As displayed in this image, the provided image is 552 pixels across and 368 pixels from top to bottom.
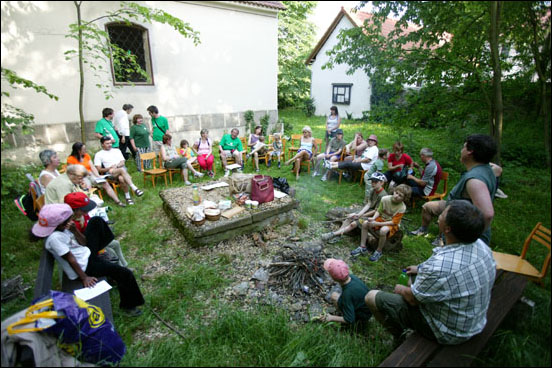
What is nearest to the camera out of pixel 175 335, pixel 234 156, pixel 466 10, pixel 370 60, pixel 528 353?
Result: pixel 528 353

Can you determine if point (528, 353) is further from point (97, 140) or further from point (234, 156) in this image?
point (97, 140)

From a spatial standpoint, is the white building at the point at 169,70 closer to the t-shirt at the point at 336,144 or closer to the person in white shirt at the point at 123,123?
the person in white shirt at the point at 123,123

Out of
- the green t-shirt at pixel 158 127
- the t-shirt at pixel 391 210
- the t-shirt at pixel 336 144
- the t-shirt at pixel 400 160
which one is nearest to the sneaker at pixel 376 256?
the t-shirt at pixel 391 210

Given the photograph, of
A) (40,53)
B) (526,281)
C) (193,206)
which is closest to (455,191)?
(526,281)

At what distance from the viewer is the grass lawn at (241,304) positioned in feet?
6.66

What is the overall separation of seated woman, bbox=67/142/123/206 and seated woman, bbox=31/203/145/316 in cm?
229

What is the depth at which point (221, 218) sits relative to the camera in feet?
14.2

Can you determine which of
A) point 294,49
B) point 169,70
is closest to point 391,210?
point 169,70

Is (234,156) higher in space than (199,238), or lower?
higher

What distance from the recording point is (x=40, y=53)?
468cm

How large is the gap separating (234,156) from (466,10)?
589 centimetres

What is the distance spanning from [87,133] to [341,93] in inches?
609

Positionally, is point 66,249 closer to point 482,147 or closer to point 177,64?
point 482,147

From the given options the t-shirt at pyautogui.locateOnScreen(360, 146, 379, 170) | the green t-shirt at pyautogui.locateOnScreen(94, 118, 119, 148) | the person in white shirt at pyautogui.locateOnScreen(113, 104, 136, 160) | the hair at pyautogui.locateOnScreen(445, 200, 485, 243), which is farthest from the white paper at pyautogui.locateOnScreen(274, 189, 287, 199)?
the person in white shirt at pyautogui.locateOnScreen(113, 104, 136, 160)
